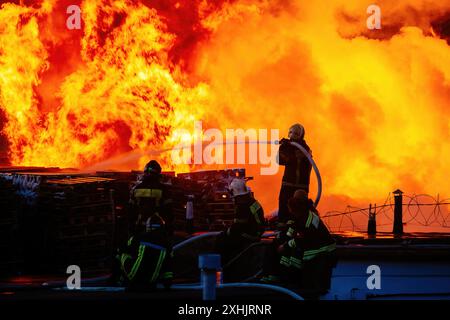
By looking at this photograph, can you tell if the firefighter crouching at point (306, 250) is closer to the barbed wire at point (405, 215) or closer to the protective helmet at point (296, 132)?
the protective helmet at point (296, 132)

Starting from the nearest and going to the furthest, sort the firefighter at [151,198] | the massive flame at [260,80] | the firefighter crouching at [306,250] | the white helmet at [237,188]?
the firefighter crouching at [306,250], the firefighter at [151,198], the white helmet at [237,188], the massive flame at [260,80]

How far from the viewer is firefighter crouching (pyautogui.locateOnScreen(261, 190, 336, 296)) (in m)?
9.88

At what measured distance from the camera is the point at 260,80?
68.8ft

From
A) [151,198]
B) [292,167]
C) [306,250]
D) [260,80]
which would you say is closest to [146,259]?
[151,198]

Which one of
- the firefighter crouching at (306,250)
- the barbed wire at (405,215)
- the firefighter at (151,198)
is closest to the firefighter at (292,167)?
the firefighter crouching at (306,250)

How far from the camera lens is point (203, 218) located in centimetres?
1472

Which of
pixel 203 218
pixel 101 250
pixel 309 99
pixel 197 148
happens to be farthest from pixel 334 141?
pixel 101 250

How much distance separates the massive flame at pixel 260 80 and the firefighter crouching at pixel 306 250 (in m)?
9.11

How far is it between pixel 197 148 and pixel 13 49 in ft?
16.4

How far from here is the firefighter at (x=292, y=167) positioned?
477 inches

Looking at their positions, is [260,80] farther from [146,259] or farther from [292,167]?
[146,259]

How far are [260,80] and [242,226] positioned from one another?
9.76 metres

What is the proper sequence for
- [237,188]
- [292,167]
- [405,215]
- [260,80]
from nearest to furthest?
[237,188] → [292,167] → [405,215] → [260,80]
